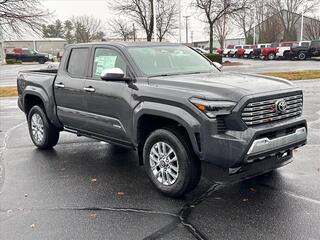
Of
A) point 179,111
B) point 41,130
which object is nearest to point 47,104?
point 41,130

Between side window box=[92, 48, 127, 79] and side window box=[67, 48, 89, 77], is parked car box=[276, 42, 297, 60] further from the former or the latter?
side window box=[92, 48, 127, 79]

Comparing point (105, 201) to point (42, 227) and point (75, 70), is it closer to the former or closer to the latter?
point (42, 227)

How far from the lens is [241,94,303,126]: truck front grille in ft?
13.5

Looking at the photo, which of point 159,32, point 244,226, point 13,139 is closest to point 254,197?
point 244,226

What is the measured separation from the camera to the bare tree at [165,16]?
1393 inches

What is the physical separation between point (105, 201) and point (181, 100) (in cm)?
151

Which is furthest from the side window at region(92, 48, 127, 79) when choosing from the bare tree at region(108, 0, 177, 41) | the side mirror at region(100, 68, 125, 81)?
the bare tree at region(108, 0, 177, 41)

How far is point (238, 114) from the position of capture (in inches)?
159

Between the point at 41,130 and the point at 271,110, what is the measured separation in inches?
178

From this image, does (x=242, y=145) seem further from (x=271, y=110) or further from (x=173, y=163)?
(x=173, y=163)

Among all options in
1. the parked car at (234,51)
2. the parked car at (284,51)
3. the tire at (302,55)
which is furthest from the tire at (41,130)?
the parked car at (234,51)

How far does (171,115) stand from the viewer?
4.45 metres

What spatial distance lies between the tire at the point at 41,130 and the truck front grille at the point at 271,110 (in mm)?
4103

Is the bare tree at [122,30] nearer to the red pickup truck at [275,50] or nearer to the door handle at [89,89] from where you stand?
the red pickup truck at [275,50]
